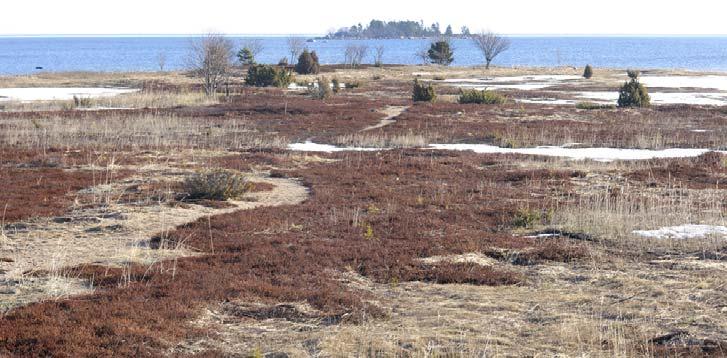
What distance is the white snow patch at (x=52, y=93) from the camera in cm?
4959

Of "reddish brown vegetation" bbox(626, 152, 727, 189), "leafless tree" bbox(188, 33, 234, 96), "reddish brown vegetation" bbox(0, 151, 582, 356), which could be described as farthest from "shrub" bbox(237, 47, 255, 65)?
"reddish brown vegetation" bbox(0, 151, 582, 356)

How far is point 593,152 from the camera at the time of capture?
27828 mm

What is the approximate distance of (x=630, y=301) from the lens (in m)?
10.6

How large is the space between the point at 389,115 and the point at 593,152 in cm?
1427

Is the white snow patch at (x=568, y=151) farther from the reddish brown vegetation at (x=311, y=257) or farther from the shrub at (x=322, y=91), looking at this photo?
the shrub at (x=322, y=91)

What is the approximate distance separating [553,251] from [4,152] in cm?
1809

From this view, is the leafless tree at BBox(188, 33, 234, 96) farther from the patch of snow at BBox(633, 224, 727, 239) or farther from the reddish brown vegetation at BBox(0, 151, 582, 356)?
the patch of snow at BBox(633, 224, 727, 239)

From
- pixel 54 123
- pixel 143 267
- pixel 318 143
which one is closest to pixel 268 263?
pixel 143 267

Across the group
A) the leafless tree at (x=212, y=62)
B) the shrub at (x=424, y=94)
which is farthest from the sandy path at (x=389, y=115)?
the leafless tree at (x=212, y=62)

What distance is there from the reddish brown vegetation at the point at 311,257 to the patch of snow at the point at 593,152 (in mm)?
4901

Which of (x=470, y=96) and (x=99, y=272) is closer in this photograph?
(x=99, y=272)

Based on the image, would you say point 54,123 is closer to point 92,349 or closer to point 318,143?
point 318,143

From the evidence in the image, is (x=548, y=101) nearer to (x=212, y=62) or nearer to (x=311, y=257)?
(x=212, y=62)

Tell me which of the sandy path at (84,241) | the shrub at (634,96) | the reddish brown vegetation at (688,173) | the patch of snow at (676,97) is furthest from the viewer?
the patch of snow at (676,97)
